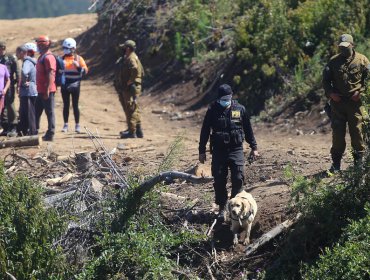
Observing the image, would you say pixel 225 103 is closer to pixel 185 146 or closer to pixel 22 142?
pixel 185 146

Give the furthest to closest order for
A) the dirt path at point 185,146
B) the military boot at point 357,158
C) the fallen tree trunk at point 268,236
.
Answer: the dirt path at point 185,146 < the fallen tree trunk at point 268,236 < the military boot at point 357,158

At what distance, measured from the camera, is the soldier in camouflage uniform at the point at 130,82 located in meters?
13.4

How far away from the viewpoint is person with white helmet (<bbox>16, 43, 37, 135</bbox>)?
13352 mm

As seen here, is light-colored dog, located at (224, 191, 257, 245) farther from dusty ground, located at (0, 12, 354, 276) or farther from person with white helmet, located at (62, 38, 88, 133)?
person with white helmet, located at (62, 38, 88, 133)

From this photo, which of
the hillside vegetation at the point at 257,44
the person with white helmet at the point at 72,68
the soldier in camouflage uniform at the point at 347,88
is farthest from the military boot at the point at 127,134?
the soldier in camouflage uniform at the point at 347,88

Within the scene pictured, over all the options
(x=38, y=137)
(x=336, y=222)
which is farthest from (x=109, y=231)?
(x=38, y=137)

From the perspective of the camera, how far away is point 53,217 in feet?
29.3

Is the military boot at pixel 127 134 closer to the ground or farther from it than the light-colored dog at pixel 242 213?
closer to the ground

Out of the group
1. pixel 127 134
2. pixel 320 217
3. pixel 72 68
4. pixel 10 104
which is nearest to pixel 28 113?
pixel 10 104

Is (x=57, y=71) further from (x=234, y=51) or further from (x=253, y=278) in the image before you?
(x=253, y=278)

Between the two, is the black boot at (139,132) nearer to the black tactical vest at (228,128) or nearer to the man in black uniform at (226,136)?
the man in black uniform at (226,136)

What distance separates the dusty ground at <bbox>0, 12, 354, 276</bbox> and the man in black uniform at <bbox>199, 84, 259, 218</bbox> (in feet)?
1.77

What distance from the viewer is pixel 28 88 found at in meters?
13.4

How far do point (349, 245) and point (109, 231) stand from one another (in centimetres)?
269
